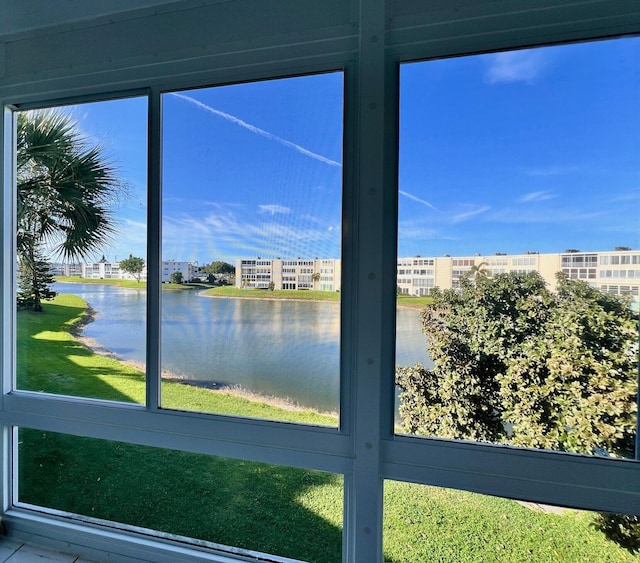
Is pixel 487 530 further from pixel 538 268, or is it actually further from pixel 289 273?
pixel 289 273

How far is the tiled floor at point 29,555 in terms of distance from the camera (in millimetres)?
1378

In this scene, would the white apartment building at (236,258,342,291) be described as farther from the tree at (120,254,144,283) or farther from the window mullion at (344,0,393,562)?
the tree at (120,254,144,283)

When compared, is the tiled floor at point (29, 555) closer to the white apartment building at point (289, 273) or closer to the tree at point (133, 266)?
the tree at point (133, 266)

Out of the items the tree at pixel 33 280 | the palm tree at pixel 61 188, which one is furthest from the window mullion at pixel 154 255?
the tree at pixel 33 280

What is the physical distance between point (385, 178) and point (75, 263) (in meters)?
1.42

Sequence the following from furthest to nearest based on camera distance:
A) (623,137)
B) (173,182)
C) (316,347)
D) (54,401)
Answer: (54,401) → (173,182) → (316,347) → (623,137)

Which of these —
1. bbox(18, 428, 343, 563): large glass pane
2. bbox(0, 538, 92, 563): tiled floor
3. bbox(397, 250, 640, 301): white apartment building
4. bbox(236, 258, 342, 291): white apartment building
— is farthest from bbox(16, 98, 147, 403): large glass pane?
bbox(397, 250, 640, 301): white apartment building

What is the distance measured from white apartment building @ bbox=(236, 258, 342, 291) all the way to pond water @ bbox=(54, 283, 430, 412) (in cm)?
7

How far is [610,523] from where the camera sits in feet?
3.45

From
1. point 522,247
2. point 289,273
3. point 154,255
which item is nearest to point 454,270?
point 522,247

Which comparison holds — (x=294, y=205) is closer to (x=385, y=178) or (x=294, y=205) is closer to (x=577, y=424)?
(x=385, y=178)

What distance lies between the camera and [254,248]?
1284mm

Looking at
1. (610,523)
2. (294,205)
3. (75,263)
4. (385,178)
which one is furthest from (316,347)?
(75,263)

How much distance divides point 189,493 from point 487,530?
113 cm
